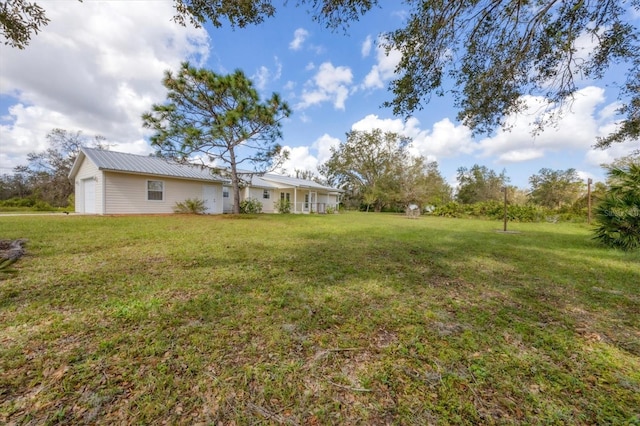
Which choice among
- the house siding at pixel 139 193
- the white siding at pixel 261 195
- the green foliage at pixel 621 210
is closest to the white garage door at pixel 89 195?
the house siding at pixel 139 193

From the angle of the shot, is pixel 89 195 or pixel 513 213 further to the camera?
pixel 513 213

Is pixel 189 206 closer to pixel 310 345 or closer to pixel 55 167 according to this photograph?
pixel 310 345

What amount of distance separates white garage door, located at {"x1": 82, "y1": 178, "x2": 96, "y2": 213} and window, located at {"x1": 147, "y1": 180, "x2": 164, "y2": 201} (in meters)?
2.42

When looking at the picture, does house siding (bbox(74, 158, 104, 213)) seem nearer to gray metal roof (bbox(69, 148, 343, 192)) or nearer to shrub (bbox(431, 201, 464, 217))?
gray metal roof (bbox(69, 148, 343, 192))

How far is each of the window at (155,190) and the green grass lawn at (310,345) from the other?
1071cm

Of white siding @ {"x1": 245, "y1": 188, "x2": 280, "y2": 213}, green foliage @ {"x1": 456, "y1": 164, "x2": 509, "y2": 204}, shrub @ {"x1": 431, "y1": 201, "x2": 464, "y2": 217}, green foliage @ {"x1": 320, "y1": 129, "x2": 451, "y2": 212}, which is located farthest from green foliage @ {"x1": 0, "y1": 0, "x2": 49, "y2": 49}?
green foliage @ {"x1": 456, "y1": 164, "x2": 509, "y2": 204}

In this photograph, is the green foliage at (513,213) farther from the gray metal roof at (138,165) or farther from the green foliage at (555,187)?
the gray metal roof at (138,165)

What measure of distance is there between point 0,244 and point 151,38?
7.13 meters

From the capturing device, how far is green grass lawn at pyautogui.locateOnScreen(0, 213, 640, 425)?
1.52 m

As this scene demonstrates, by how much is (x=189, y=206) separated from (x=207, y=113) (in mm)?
5538

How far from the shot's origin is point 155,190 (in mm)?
14234

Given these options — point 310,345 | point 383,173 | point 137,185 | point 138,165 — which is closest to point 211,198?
point 137,185

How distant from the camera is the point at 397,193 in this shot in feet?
107

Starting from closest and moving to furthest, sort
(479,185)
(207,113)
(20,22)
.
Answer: (20,22)
(207,113)
(479,185)
